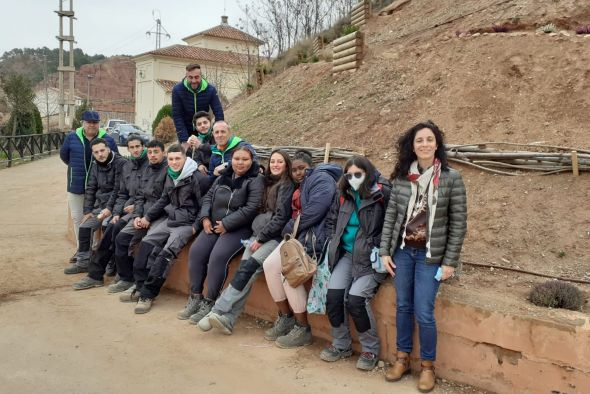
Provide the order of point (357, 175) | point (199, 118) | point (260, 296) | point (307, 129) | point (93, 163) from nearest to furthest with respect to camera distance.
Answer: point (357, 175)
point (260, 296)
point (199, 118)
point (93, 163)
point (307, 129)

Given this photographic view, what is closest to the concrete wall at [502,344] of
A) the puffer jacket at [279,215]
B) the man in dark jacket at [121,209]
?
the puffer jacket at [279,215]

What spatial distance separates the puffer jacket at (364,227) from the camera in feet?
12.7

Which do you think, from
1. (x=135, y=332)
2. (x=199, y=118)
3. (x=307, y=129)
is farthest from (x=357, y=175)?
(x=307, y=129)

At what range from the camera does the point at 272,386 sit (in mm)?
3625

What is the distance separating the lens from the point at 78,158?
671 cm

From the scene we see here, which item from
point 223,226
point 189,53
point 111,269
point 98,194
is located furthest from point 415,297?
point 189,53

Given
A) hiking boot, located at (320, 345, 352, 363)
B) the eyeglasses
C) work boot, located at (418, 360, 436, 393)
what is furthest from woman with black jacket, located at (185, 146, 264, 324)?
work boot, located at (418, 360, 436, 393)

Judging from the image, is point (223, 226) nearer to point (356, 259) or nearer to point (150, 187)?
point (150, 187)

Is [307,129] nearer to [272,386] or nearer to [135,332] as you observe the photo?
[135,332]

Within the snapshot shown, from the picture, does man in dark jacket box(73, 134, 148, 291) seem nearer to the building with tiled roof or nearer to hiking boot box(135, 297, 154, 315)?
hiking boot box(135, 297, 154, 315)

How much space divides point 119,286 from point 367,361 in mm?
2921

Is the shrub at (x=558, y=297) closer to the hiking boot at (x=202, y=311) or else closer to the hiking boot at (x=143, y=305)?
the hiking boot at (x=202, y=311)

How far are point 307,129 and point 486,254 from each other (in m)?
5.16

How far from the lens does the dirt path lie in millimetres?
3623
